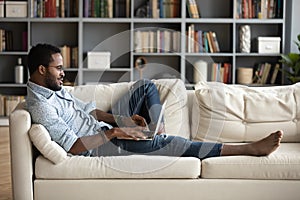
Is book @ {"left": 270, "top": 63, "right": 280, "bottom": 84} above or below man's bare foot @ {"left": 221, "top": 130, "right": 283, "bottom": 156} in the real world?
above

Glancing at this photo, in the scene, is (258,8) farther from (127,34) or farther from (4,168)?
(4,168)

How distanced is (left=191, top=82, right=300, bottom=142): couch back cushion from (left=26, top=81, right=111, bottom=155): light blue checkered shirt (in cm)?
61

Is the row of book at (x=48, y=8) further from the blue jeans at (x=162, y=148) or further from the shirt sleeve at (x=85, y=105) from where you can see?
the blue jeans at (x=162, y=148)

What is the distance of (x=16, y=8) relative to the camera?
7.26m

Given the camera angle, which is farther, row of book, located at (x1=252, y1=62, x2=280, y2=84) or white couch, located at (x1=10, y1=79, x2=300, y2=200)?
row of book, located at (x1=252, y1=62, x2=280, y2=84)

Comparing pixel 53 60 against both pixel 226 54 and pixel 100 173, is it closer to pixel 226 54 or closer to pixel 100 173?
pixel 100 173

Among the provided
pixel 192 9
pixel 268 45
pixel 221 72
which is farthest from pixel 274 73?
pixel 192 9

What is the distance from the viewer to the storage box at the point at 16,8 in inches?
285

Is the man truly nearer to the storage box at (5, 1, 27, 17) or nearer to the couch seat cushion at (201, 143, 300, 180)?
the couch seat cushion at (201, 143, 300, 180)

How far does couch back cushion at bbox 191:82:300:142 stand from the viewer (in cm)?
405

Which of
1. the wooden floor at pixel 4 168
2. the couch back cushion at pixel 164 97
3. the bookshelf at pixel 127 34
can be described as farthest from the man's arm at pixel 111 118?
the bookshelf at pixel 127 34

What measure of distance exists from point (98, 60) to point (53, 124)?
3.85m

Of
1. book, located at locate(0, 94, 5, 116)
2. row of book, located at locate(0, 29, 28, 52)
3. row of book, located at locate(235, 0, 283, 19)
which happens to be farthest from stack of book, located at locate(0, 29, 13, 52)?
row of book, located at locate(235, 0, 283, 19)

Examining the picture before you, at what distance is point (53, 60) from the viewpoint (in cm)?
363
